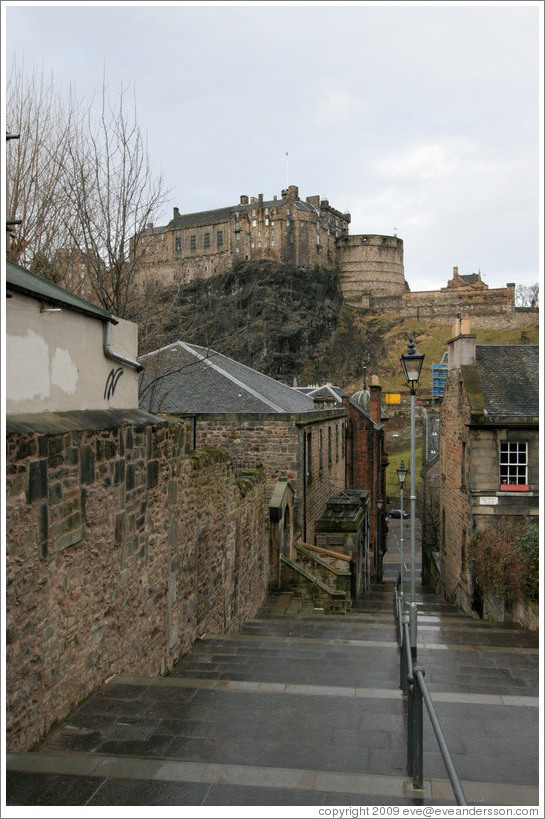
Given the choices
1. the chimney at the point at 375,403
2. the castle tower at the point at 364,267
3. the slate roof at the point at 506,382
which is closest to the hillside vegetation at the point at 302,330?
the castle tower at the point at 364,267

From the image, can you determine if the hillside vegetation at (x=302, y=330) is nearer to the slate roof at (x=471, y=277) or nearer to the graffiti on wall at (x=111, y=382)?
the slate roof at (x=471, y=277)

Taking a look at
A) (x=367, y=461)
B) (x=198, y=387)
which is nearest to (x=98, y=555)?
(x=198, y=387)

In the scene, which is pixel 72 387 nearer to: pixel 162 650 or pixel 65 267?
pixel 162 650

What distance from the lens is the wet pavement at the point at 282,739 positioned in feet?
13.7

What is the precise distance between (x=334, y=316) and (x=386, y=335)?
9.78 metres

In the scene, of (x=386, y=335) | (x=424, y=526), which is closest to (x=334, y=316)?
(x=386, y=335)

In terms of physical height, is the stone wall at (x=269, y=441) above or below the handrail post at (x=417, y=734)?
above

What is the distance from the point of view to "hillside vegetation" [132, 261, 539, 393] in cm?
8938

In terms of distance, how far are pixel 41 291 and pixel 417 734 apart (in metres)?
4.53

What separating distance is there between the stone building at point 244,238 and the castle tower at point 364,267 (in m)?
8.13

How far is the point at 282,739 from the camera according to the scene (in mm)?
5199

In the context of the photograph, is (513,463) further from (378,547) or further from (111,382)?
(378,547)

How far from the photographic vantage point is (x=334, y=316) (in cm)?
10119

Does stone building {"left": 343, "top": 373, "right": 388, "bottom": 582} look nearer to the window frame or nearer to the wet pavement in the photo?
the window frame
